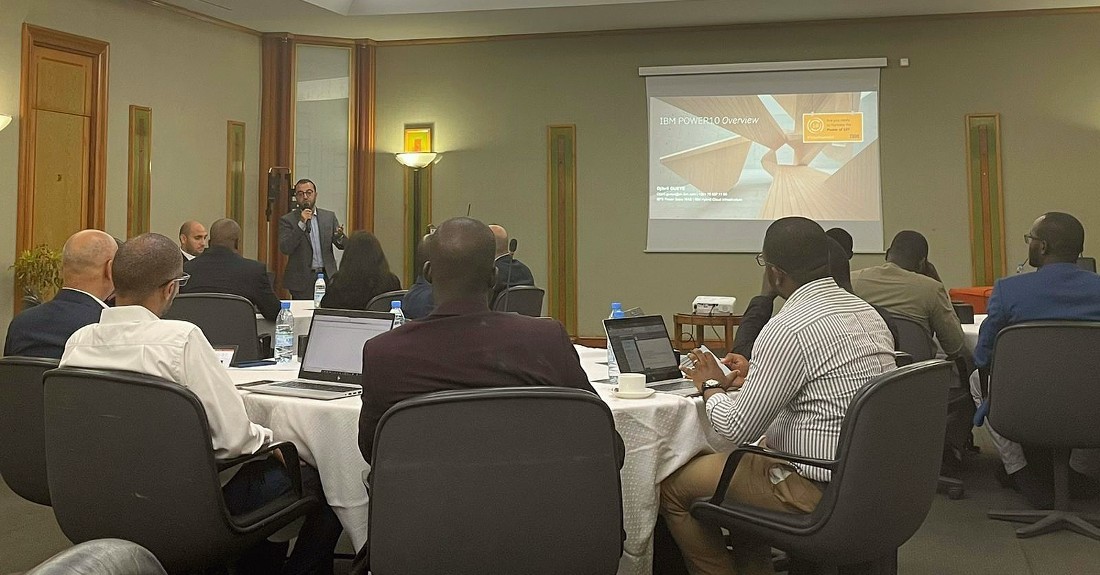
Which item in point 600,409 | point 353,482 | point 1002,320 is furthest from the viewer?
point 1002,320

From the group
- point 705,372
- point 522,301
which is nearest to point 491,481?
point 705,372

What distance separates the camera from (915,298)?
4.02 metres

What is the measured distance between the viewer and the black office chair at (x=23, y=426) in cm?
244

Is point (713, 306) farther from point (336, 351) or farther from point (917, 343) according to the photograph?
point (336, 351)

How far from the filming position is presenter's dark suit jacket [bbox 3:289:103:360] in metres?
2.80

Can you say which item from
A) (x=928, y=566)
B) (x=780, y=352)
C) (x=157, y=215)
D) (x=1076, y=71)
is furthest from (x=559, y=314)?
(x=780, y=352)

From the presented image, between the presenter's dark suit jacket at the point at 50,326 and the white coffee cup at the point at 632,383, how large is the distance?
1.62m

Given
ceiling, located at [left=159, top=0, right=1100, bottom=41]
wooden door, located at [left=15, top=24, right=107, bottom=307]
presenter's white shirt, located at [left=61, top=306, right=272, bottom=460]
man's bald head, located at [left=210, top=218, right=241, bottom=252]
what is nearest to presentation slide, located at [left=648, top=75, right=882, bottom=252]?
ceiling, located at [left=159, top=0, right=1100, bottom=41]

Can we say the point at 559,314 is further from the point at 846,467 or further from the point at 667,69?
the point at 846,467

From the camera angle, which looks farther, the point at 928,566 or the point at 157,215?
the point at 157,215

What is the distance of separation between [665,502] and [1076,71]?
7.02 m

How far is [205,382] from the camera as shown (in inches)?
84.8

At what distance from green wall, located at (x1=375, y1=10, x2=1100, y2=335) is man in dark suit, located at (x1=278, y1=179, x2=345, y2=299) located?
119 centimetres

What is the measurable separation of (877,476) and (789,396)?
11.7 inches
